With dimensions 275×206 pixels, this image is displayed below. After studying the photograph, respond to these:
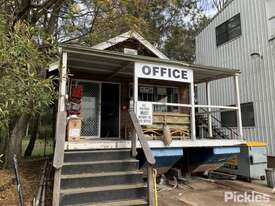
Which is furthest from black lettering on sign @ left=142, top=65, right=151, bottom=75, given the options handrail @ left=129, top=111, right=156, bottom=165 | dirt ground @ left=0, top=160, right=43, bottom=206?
dirt ground @ left=0, top=160, right=43, bottom=206

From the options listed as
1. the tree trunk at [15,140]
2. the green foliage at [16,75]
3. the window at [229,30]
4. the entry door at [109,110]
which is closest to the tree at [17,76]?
the green foliage at [16,75]

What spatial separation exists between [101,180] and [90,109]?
4818 mm

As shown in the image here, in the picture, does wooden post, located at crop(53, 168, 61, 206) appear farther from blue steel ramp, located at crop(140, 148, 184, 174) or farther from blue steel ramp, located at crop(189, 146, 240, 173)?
blue steel ramp, located at crop(189, 146, 240, 173)

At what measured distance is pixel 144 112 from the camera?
24.4 ft

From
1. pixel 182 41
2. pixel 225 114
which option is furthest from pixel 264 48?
pixel 182 41

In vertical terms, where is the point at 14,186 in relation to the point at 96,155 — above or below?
below

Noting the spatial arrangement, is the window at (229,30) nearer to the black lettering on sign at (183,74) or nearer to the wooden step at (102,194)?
the black lettering on sign at (183,74)

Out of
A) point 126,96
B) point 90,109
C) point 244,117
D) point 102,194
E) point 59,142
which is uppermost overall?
point 126,96

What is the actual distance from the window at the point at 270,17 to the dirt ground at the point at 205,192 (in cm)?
626

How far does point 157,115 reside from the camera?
8.74 meters

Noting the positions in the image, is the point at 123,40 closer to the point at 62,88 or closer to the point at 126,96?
the point at 126,96

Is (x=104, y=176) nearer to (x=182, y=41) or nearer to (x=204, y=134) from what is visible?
(x=204, y=134)

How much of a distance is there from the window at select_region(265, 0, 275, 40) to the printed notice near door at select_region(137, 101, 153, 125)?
688 cm

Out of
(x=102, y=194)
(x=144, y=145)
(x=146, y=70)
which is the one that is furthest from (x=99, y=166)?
(x=146, y=70)
